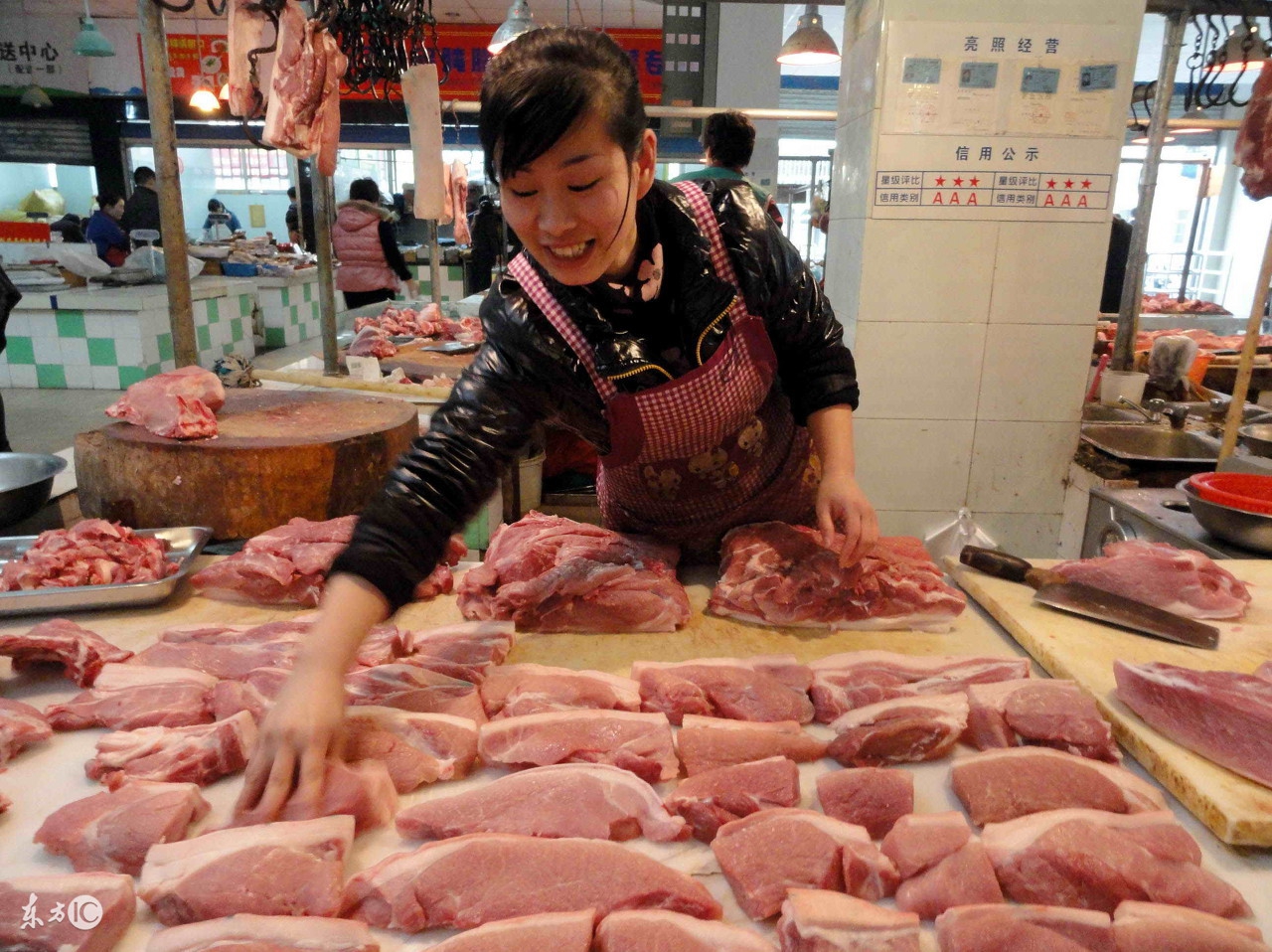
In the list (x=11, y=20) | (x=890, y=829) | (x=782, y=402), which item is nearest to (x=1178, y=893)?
(x=890, y=829)

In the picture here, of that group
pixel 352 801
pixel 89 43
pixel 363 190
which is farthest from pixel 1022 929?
pixel 89 43

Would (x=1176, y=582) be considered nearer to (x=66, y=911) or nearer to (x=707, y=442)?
(x=707, y=442)

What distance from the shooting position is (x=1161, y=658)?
1.99 meters

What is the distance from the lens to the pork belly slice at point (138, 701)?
70.3 inches

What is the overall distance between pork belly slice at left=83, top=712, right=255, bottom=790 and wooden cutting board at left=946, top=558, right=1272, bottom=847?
1.74 m

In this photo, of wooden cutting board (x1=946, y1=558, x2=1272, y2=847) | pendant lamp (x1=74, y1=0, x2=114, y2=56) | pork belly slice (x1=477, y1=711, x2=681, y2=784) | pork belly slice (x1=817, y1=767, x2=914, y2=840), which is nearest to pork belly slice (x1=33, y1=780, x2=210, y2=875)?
pork belly slice (x1=477, y1=711, x2=681, y2=784)

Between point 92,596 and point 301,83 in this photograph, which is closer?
point 92,596

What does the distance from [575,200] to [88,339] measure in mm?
9770

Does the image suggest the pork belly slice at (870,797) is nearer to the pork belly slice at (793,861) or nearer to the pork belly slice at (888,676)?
the pork belly slice at (793,861)

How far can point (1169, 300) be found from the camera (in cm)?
950

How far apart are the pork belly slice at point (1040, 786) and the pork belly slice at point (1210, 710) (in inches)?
5.2

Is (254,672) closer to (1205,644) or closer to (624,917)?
(624,917)

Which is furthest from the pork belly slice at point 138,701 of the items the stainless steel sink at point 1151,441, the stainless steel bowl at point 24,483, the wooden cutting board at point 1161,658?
the stainless steel sink at point 1151,441

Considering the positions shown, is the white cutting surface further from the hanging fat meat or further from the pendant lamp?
the pendant lamp
